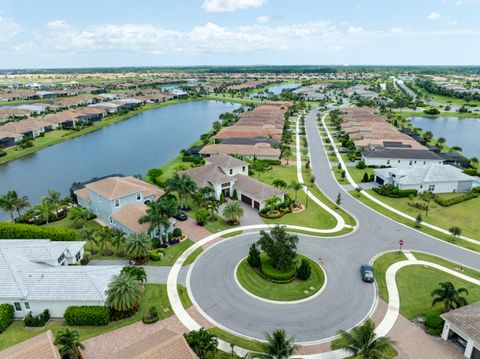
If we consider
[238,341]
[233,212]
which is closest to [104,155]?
[233,212]

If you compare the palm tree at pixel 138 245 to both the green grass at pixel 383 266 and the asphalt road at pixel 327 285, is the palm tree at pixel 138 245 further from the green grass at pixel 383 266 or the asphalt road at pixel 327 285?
the green grass at pixel 383 266

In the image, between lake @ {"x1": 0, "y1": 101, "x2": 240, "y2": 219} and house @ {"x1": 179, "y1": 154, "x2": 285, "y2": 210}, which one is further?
lake @ {"x1": 0, "y1": 101, "x2": 240, "y2": 219}

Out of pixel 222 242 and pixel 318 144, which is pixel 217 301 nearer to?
pixel 222 242

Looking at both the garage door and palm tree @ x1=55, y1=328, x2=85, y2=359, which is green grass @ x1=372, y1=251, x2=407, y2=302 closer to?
the garage door

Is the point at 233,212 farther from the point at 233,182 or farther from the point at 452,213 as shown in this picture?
the point at 452,213

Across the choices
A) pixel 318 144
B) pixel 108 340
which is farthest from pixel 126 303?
pixel 318 144

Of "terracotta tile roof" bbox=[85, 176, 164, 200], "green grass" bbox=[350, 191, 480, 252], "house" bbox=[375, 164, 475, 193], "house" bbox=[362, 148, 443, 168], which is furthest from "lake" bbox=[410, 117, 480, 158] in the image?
"terracotta tile roof" bbox=[85, 176, 164, 200]

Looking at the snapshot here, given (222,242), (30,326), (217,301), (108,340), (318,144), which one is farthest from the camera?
(318,144)

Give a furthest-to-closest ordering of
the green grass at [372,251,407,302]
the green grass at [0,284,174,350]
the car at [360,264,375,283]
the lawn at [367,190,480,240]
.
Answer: the lawn at [367,190,480,240] → the car at [360,264,375,283] → the green grass at [372,251,407,302] → the green grass at [0,284,174,350]
